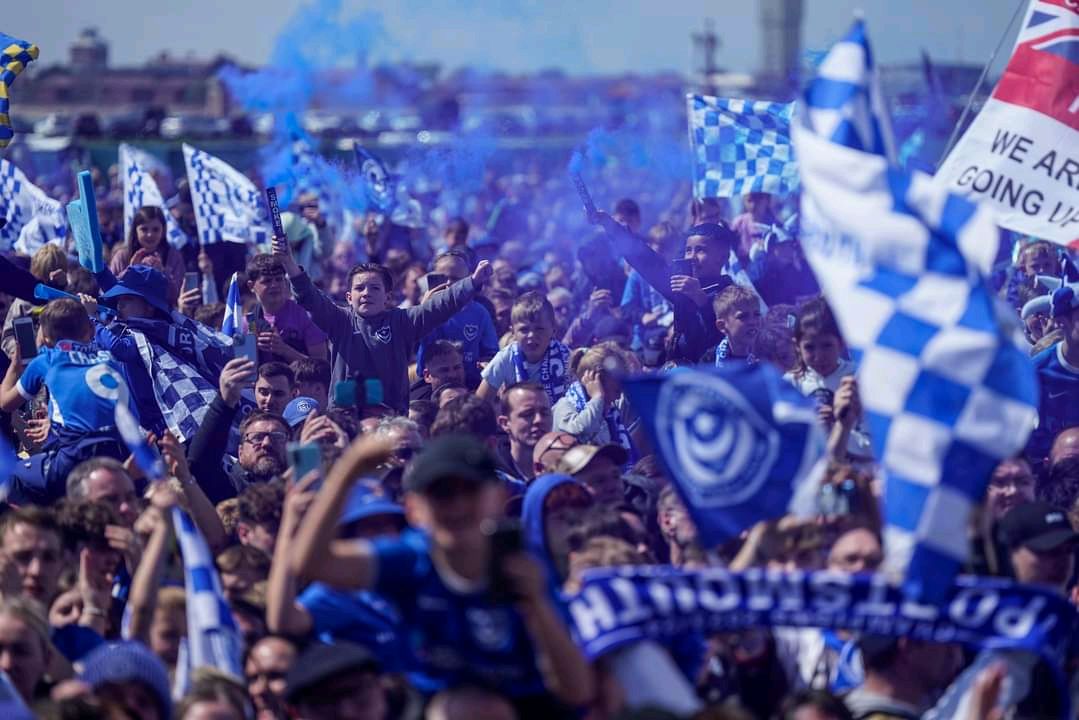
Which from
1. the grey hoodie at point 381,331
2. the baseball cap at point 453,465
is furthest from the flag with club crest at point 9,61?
the baseball cap at point 453,465

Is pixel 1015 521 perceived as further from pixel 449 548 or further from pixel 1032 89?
pixel 1032 89

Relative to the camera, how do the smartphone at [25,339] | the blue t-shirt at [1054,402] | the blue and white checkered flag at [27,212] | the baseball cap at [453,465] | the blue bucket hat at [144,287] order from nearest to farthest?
the baseball cap at [453,465] < the blue t-shirt at [1054,402] < the smartphone at [25,339] < the blue bucket hat at [144,287] < the blue and white checkered flag at [27,212]

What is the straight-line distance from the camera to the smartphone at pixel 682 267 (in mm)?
11323

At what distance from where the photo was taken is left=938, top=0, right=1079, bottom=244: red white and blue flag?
8.41 meters

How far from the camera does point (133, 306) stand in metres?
10.2

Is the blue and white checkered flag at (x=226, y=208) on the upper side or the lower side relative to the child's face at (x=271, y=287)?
lower

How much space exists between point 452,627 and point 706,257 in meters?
7.07

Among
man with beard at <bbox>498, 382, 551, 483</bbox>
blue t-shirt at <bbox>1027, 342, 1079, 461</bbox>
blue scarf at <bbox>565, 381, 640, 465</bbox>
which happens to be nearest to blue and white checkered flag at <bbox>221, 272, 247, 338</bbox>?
blue scarf at <bbox>565, 381, 640, 465</bbox>

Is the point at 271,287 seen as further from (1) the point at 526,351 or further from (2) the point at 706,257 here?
(2) the point at 706,257

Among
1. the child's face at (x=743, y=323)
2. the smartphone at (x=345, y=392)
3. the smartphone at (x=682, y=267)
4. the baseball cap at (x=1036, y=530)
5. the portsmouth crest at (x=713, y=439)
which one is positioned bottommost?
the smartphone at (x=682, y=267)

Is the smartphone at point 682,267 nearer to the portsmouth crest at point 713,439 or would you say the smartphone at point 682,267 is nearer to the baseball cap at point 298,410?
the baseball cap at point 298,410

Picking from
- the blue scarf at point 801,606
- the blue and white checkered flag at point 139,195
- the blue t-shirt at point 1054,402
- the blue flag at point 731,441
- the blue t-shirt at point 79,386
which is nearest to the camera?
the blue scarf at point 801,606

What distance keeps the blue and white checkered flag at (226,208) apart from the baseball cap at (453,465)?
10.8 m

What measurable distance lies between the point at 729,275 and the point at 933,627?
7.10 meters
